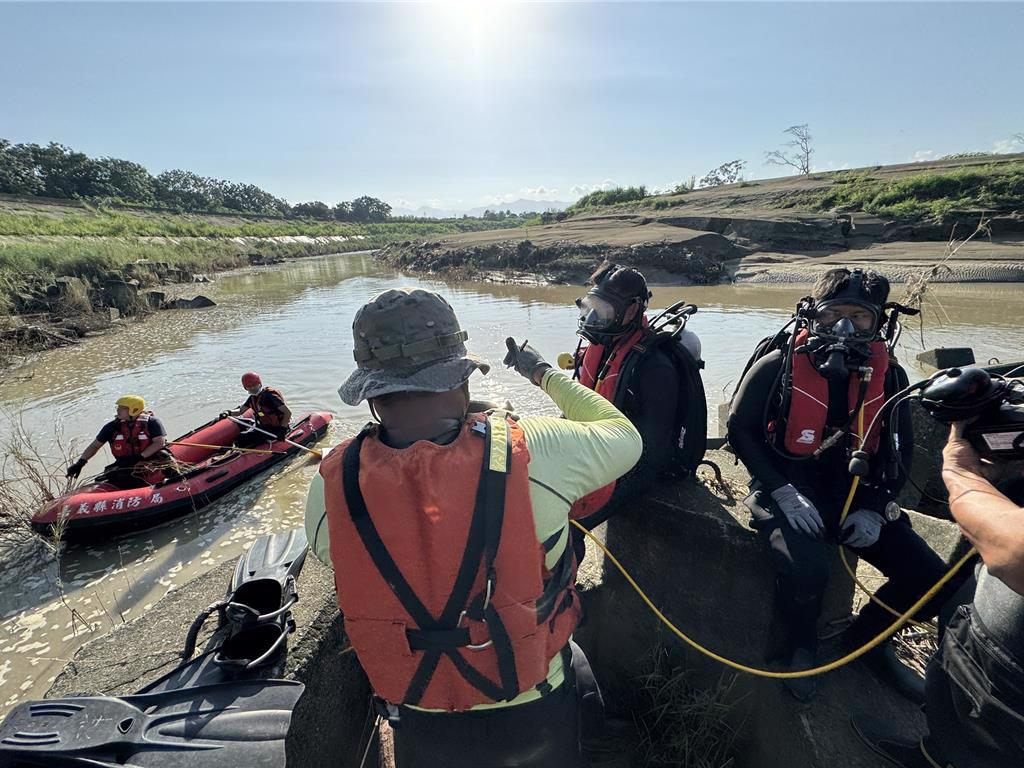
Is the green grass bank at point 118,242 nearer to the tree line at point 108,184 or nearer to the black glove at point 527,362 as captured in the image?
the tree line at point 108,184

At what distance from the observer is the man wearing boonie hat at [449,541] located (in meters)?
1.32

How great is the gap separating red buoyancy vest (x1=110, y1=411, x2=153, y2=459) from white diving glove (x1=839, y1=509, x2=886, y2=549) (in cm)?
737

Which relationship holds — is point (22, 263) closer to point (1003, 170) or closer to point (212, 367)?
point (212, 367)

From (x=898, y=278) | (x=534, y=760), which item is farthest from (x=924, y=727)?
(x=898, y=278)

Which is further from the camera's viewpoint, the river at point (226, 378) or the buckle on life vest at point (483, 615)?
the river at point (226, 378)

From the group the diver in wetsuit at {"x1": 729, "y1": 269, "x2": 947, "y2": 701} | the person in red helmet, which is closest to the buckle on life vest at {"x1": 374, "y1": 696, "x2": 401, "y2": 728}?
the diver in wetsuit at {"x1": 729, "y1": 269, "x2": 947, "y2": 701}

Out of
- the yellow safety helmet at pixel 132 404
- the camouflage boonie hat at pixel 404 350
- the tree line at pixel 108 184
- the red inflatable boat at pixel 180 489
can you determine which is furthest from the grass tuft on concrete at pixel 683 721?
the tree line at pixel 108 184

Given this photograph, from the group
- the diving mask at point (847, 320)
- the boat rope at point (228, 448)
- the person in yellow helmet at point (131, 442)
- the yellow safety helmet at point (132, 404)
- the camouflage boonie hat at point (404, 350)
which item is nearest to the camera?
the camouflage boonie hat at point (404, 350)

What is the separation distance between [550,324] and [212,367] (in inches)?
374

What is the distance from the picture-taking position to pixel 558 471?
4.86 ft

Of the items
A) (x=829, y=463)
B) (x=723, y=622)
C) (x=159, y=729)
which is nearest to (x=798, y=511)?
(x=829, y=463)

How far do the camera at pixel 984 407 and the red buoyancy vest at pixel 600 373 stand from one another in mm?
1331

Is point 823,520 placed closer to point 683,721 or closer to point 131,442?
point 683,721

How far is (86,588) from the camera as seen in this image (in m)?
5.09
